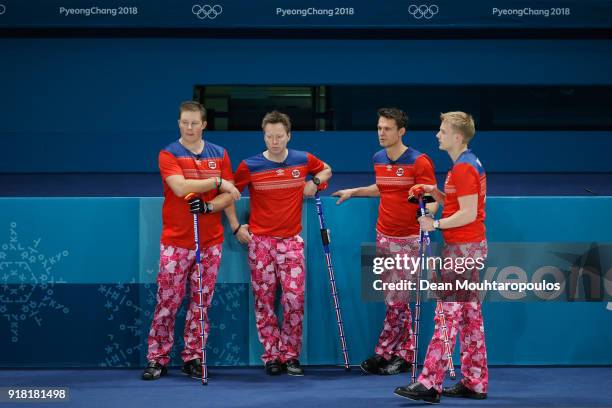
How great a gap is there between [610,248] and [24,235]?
4.36 meters

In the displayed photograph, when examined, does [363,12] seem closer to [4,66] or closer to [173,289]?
[4,66]

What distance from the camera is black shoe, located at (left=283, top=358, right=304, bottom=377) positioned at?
22.3ft

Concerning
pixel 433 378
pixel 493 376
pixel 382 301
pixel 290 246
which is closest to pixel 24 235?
pixel 290 246

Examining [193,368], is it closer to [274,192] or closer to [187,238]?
[187,238]

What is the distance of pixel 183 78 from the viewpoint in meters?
14.5

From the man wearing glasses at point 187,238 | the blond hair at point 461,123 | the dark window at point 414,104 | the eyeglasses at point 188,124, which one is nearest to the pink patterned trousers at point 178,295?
the man wearing glasses at point 187,238

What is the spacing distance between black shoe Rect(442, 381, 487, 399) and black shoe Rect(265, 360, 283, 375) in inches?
49.0

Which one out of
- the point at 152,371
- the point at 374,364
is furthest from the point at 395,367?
the point at 152,371

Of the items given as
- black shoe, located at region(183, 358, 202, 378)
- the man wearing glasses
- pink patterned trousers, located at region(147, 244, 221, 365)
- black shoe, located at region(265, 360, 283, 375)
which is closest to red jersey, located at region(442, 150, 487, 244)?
the man wearing glasses

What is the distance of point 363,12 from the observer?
45.8 ft

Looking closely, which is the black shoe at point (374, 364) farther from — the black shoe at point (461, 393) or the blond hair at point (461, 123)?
the blond hair at point (461, 123)

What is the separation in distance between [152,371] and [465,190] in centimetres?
258

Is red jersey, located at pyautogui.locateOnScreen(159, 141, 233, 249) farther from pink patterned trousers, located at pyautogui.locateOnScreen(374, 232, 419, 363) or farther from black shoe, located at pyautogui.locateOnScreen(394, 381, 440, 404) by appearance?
black shoe, located at pyautogui.locateOnScreen(394, 381, 440, 404)

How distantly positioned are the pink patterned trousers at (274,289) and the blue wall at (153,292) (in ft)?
0.76
